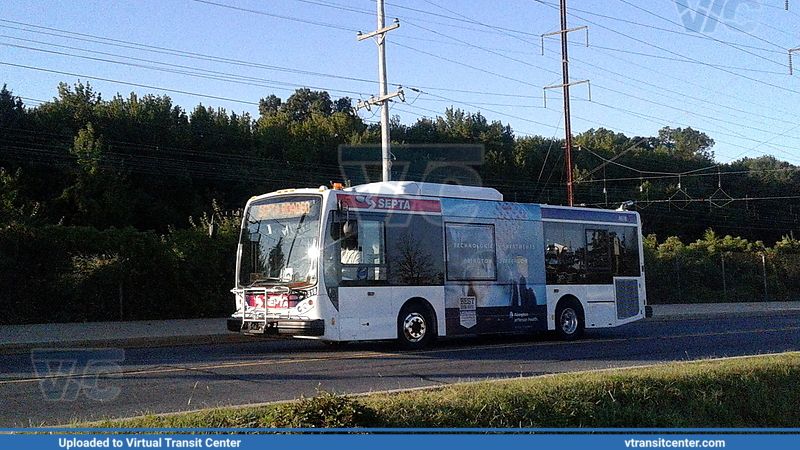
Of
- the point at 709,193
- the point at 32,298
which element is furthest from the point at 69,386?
the point at 709,193

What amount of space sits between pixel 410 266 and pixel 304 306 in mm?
2443

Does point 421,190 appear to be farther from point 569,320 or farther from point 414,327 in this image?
point 569,320

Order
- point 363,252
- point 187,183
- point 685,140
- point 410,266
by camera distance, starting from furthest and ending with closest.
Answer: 1. point 685,140
2. point 187,183
3. point 410,266
4. point 363,252

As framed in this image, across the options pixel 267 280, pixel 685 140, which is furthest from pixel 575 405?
pixel 685 140

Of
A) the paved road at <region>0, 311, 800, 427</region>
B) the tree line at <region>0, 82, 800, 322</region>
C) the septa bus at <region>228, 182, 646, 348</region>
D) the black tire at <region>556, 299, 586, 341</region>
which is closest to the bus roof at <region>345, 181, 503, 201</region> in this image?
the septa bus at <region>228, 182, 646, 348</region>

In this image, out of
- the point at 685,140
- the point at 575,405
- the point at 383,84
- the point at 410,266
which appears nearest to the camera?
the point at 575,405

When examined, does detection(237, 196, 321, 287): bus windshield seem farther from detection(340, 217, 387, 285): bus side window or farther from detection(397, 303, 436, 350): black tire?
detection(397, 303, 436, 350): black tire

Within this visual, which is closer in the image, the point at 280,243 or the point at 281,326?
the point at 281,326

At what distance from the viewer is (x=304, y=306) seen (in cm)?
1468

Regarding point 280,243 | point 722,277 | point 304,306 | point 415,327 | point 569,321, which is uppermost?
point 280,243

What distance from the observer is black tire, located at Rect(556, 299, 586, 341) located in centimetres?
1895

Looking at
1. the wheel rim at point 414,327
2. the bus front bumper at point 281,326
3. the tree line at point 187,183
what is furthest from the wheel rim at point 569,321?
the tree line at point 187,183

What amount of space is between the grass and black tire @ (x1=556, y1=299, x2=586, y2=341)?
319 inches
